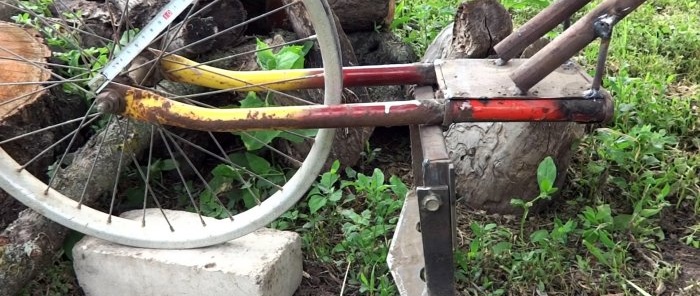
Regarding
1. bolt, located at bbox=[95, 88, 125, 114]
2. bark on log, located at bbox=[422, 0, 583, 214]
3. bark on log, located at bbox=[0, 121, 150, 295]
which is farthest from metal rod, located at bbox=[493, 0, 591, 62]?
bark on log, located at bbox=[0, 121, 150, 295]

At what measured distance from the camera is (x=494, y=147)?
2.34 meters

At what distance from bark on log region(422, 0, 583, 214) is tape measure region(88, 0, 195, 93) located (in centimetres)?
103

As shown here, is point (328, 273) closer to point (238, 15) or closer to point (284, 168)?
point (284, 168)

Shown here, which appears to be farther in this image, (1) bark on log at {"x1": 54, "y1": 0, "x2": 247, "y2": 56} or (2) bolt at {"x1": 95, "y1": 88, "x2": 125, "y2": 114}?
(1) bark on log at {"x1": 54, "y1": 0, "x2": 247, "y2": 56}

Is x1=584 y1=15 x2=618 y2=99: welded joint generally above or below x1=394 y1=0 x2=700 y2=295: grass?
above

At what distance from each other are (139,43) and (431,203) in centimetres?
88

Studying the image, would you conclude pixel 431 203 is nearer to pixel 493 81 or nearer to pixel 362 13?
pixel 493 81

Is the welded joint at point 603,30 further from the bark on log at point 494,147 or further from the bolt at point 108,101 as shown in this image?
the bolt at point 108,101

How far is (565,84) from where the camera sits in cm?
184

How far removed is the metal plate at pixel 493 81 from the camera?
5.82 ft

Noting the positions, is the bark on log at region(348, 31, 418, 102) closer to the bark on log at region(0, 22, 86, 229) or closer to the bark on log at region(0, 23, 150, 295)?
the bark on log at region(0, 23, 150, 295)

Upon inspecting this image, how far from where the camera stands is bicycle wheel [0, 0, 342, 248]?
2.07 m

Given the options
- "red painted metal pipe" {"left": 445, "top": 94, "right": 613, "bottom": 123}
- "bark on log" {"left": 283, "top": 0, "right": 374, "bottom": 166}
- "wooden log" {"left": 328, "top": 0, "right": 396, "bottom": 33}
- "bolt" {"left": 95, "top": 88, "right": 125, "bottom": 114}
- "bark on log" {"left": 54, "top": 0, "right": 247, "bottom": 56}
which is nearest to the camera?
"red painted metal pipe" {"left": 445, "top": 94, "right": 613, "bottom": 123}

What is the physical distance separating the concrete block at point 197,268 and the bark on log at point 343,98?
468mm
